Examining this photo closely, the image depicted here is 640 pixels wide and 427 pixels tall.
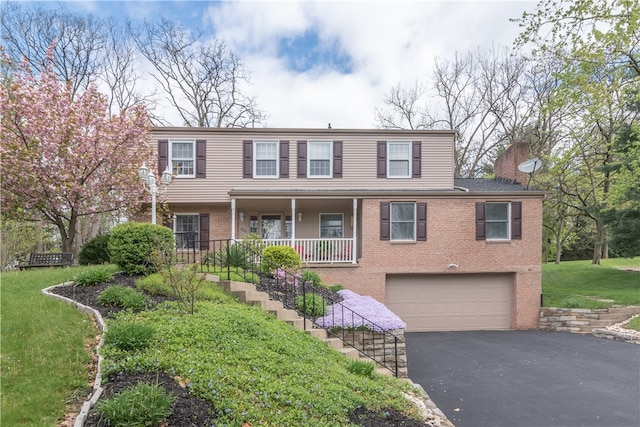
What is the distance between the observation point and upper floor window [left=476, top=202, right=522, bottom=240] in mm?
12289

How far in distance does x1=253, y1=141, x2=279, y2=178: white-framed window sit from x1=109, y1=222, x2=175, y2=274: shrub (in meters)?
6.49

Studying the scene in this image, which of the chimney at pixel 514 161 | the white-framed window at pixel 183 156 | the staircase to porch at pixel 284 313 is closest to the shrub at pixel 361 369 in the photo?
the staircase to porch at pixel 284 313

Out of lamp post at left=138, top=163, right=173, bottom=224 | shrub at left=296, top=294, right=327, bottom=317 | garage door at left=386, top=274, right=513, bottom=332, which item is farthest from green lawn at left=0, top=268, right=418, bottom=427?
garage door at left=386, top=274, right=513, bottom=332

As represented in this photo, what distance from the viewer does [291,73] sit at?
18375 millimetres

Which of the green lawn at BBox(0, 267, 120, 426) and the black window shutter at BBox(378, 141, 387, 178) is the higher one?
the black window shutter at BBox(378, 141, 387, 178)

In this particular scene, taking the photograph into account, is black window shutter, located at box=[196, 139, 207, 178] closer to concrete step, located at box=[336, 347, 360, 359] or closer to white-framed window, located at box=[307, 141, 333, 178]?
white-framed window, located at box=[307, 141, 333, 178]

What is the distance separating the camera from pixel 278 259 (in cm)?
1012

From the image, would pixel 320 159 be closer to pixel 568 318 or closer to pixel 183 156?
pixel 183 156

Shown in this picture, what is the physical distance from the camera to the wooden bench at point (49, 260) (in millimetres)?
10492

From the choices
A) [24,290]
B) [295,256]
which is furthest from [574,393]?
[24,290]

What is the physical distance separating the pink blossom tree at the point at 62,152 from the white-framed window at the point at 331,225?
675 centimetres

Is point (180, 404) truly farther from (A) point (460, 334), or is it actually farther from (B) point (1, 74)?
(B) point (1, 74)

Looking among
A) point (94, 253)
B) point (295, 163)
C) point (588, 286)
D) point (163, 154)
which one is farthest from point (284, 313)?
point (588, 286)

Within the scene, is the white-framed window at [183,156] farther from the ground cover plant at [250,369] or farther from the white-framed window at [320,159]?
the ground cover plant at [250,369]
